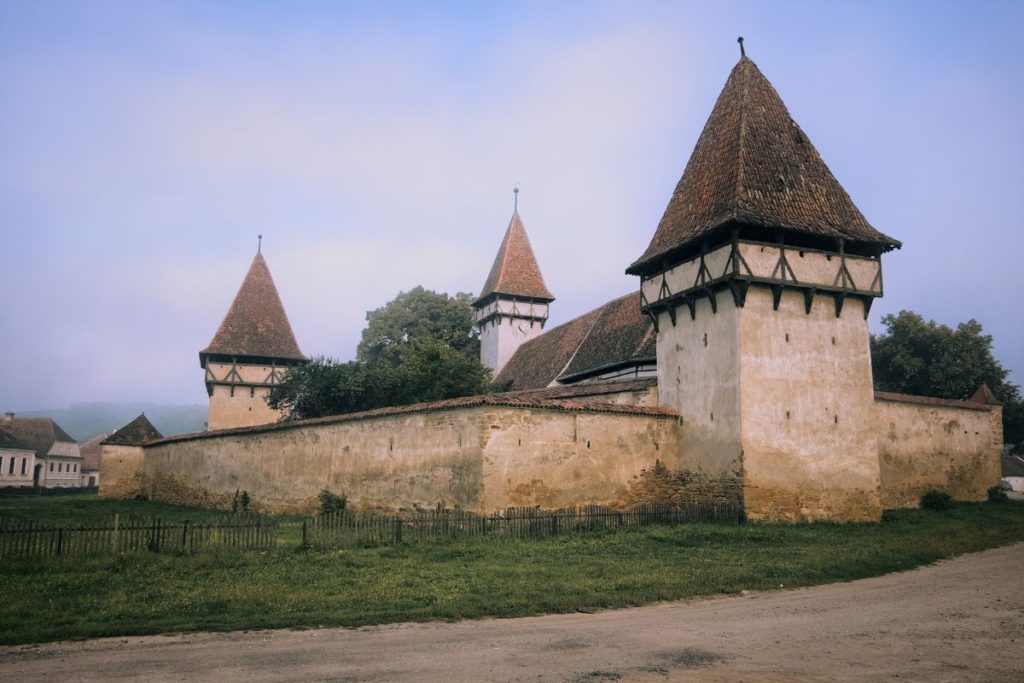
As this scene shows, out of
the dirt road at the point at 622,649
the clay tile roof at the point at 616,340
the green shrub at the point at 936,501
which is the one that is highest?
the clay tile roof at the point at 616,340

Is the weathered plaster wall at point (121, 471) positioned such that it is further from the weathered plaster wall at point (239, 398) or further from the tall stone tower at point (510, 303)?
the tall stone tower at point (510, 303)

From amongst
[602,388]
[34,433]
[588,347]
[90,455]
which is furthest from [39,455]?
[602,388]

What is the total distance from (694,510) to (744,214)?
26.8 feet

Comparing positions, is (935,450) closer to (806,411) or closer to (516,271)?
(806,411)

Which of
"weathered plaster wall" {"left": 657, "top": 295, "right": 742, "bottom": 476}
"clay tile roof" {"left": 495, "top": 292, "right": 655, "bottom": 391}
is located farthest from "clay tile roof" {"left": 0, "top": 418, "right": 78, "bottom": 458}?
"weathered plaster wall" {"left": 657, "top": 295, "right": 742, "bottom": 476}

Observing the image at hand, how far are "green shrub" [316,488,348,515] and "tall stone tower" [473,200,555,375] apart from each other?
83.6 ft

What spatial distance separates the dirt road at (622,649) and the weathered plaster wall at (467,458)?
840 centimetres

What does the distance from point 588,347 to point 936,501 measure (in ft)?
49.6

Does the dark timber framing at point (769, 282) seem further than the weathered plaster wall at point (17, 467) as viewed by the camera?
No

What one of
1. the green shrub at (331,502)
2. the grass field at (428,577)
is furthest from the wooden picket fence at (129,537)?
the green shrub at (331,502)

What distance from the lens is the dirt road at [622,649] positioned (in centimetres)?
694

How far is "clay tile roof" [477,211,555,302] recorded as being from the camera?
165ft

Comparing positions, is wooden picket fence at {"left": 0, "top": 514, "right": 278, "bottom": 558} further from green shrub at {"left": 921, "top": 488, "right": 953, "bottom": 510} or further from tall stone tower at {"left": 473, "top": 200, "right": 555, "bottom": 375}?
tall stone tower at {"left": 473, "top": 200, "right": 555, "bottom": 375}

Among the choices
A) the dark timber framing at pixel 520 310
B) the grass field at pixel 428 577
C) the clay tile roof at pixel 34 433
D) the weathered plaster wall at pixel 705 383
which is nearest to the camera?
the grass field at pixel 428 577
